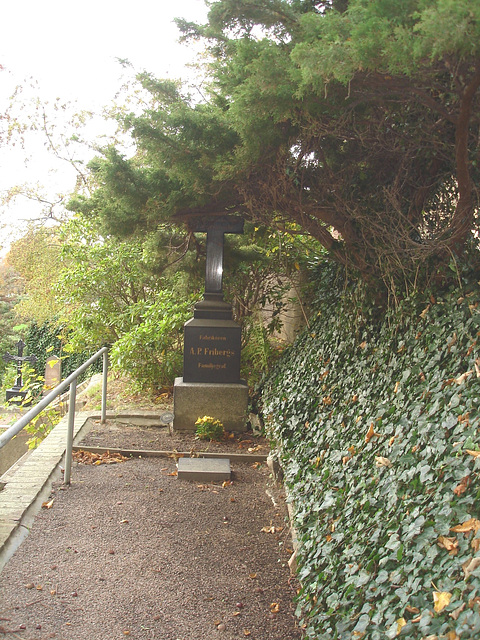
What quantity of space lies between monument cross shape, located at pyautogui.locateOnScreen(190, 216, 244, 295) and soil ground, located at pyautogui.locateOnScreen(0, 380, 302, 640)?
9.26ft

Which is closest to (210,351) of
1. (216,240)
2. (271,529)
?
(216,240)

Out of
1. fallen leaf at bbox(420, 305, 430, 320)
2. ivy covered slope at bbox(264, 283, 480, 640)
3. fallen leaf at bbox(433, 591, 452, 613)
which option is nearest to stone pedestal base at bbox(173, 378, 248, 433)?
ivy covered slope at bbox(264, 283, 480, 640)

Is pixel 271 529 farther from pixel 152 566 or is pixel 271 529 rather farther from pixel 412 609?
pixel 412 609

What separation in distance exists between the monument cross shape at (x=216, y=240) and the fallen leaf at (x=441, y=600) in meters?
5.26

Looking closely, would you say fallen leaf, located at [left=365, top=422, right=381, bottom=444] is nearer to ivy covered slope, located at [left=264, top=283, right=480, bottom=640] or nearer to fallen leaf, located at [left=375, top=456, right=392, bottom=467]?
ivy covered slope, located at [left=264, top=283, right=480, bottom=640]

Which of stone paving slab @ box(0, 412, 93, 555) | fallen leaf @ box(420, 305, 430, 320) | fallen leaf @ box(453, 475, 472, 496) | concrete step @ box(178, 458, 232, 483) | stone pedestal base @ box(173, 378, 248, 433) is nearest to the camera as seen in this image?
fallen leaf @ box(453, 475, 472, 496)

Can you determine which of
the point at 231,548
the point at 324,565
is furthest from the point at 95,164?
the point at 324,565

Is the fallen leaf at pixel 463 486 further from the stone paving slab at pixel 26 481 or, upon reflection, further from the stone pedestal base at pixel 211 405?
the stone pedestal base at pixel 211 405

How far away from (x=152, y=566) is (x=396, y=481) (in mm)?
1706

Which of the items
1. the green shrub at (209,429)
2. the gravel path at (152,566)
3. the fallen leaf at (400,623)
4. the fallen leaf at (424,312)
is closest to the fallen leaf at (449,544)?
the fallen leaf at (400,623)

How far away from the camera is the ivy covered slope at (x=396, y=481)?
1889 millimetres

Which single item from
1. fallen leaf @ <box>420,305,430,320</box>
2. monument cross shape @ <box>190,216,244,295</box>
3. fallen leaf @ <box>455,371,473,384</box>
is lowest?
fallen leaf @ <box>455,371,473,384</box>

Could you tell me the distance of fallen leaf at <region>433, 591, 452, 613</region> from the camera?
174cm

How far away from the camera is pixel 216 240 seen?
691 centimetres
